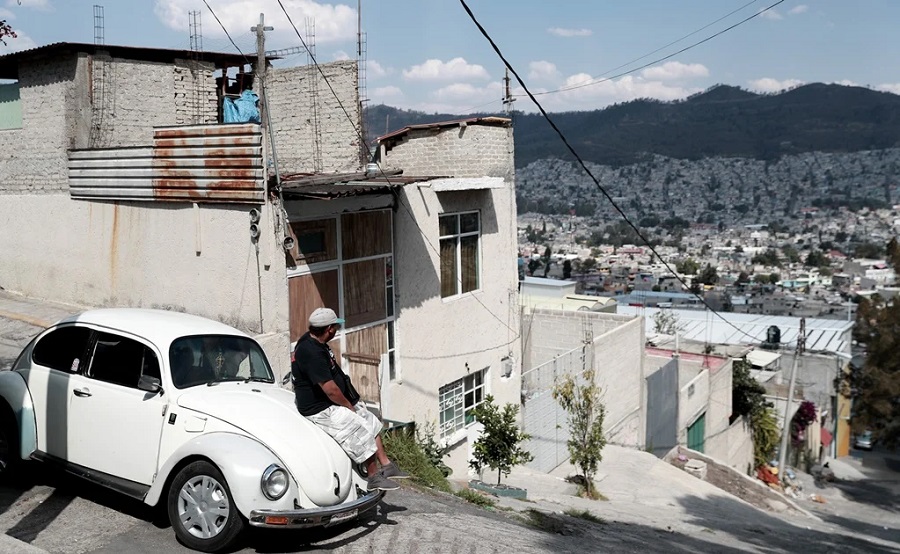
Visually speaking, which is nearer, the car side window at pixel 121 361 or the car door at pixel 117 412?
the car door at pixel 117 412

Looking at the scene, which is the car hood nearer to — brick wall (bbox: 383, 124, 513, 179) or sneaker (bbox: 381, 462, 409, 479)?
sneaker (bbox: 381, 462, 409, 479)

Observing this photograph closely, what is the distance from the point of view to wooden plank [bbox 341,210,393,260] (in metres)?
12.4

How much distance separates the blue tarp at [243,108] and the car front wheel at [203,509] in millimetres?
9864

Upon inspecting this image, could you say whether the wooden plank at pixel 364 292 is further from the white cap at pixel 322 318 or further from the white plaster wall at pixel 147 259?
the white cap at pixel 322 318

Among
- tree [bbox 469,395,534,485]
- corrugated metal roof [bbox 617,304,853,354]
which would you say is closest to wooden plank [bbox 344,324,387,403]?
tree [bbox 469,395,534,485]

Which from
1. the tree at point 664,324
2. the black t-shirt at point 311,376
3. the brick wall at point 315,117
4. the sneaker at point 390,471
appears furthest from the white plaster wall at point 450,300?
the tree at point 664,324

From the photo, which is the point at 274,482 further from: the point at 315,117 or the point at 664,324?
the point at 664,324

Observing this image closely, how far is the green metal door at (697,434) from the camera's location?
1035 inches

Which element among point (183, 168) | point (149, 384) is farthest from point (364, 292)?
point (149, 384)

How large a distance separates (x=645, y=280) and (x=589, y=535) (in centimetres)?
6907

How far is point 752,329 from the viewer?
1821 inches

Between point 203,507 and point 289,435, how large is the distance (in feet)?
2.49

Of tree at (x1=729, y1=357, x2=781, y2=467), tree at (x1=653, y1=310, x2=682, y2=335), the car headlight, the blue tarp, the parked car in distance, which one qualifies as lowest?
the parked car in distance

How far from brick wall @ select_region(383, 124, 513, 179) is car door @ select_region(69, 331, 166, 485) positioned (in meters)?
9.52
